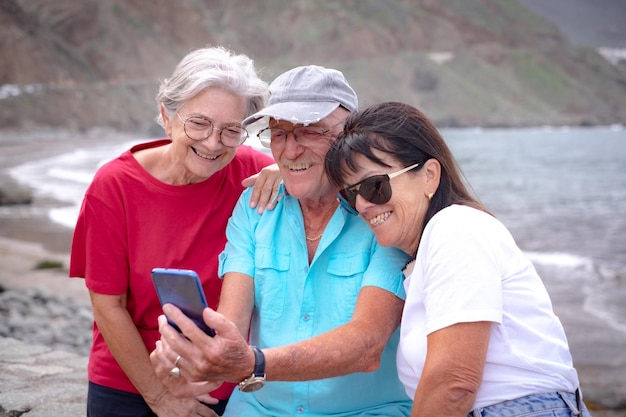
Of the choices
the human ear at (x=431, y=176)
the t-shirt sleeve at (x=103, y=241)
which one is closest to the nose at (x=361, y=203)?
the human ear at (x=431, y=176)

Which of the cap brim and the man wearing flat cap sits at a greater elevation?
the cap brim

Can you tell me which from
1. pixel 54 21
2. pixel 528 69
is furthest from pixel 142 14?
pixel 528 69

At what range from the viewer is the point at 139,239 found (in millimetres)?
2908

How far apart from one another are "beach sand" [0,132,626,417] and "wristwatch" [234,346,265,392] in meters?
4.89

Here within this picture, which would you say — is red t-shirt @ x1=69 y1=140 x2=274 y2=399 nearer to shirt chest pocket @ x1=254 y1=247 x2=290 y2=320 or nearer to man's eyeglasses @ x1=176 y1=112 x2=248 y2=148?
man's eyeglasses @ x1=176 y1=112 x2=248 y2=148

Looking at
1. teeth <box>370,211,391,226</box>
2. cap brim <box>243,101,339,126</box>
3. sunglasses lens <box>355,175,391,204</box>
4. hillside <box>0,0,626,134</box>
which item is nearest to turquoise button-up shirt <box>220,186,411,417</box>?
teeth <box>370,211,391,226</box>

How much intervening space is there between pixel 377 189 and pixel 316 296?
0.49 m

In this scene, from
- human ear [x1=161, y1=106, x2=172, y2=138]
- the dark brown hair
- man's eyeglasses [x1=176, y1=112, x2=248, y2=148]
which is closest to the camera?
the dark brown hair

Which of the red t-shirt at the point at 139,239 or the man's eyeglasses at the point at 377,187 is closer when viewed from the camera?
the man's eyeglasses at the point at 377,187

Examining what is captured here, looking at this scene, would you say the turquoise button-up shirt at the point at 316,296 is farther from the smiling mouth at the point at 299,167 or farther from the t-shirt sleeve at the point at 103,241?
the t-shirt sleeve at the point at 103,241

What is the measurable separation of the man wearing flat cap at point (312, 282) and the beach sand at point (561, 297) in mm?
4494

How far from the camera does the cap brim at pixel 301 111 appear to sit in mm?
2543

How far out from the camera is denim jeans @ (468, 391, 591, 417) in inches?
80.6

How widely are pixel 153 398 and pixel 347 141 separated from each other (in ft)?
4.18
